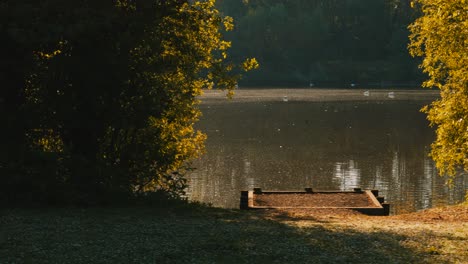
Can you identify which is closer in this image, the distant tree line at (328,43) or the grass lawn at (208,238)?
the grass lawn at (208,238)

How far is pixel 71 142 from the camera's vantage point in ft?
67.6

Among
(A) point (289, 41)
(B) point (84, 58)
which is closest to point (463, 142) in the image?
(B) point (84, 58)

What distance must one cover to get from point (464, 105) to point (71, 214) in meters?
12.8

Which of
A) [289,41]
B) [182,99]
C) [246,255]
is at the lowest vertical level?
[246,255]

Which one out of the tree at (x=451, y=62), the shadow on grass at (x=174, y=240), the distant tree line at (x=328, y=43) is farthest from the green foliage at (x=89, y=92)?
the distant tree line at (x=328, y=43)

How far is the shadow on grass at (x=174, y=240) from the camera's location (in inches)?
525

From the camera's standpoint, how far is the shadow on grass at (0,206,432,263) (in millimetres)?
13344

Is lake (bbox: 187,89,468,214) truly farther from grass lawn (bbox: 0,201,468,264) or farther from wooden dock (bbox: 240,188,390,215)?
grass lawn (bbox: 0,201,468,264)

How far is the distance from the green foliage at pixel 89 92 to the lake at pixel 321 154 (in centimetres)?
1109

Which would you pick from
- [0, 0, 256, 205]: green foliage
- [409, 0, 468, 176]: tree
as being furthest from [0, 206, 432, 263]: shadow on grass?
[409, 0, 468, 176]: tree

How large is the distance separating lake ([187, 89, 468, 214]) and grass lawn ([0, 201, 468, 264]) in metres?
13.9

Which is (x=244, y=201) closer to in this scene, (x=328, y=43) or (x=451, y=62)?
(x=451, y=62)

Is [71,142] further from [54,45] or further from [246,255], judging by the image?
[246,255]

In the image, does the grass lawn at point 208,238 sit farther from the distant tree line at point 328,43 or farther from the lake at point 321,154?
the distant tree line at point 328,43
